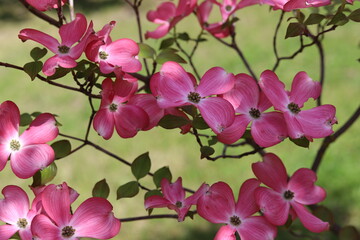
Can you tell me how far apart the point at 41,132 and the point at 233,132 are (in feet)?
0.89

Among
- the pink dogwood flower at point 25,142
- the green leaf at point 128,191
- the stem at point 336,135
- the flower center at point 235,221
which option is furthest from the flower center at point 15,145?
the stem at point 336,135

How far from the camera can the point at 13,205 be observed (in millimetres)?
714

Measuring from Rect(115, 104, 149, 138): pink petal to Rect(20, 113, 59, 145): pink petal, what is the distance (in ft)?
0.30

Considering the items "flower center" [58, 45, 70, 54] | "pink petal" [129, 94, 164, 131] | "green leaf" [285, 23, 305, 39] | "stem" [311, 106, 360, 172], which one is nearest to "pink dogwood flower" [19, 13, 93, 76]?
"flower center" [58, 45, 70, 54]

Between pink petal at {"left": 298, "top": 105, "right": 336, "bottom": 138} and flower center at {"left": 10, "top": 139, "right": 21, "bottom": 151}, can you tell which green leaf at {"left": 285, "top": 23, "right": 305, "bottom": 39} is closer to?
pink petal at {"left": 298, "top": 105, "right": 336, "bottom": 138}

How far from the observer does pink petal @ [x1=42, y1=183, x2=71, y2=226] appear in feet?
2.13

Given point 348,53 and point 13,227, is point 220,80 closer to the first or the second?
point 13,227

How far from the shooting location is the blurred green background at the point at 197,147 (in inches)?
87.9

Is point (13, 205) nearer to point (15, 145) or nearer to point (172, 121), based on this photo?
point (15, 145)

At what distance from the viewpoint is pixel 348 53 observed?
3154 millimetres

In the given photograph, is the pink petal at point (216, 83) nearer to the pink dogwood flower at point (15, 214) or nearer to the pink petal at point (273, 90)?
the pink petal at point (273, 90)

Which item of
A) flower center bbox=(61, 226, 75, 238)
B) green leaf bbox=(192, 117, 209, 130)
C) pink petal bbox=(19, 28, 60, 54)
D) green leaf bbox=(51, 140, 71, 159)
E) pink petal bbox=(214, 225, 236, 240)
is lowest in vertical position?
pink petal bbox=(214, 225, 236, 240)

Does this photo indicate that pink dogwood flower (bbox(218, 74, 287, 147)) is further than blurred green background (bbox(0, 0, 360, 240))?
No

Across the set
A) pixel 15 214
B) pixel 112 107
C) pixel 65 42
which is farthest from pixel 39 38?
pixel 15 214
